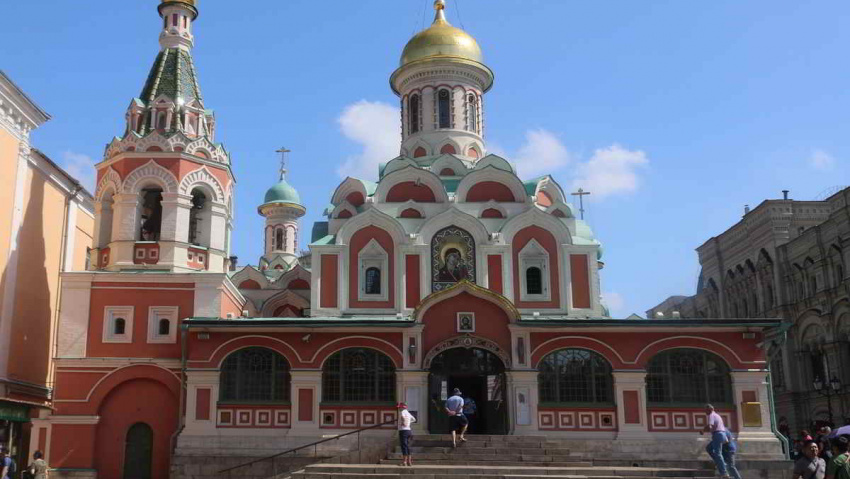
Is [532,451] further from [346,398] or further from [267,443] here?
[267,443]

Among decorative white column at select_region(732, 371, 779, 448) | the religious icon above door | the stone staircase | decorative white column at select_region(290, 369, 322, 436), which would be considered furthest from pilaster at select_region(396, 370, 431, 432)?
decorative white column at select_region(732, 371, 779, 448)

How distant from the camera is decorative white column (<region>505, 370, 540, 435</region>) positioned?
21.1 metres

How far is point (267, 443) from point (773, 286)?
24211mm

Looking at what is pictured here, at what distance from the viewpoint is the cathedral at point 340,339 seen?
21.2 metres

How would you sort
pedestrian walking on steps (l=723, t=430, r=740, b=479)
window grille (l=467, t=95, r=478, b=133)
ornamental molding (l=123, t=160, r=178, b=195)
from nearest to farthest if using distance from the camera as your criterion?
1. pedestrian walking on steps (l=723, t=430, r=740, b=479)
2. ornamental molding (l=123, t=160, r=178, b=195)
3. window grille (l=467, t=95, r=478, b=133)

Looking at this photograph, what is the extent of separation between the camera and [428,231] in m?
24.6

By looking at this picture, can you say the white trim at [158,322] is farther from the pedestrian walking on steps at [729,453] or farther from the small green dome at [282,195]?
the small green dome at [282,195]

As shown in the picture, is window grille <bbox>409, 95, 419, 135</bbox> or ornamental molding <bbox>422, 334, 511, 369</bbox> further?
window grille <bbox>409, 95, 419, 135</bbox>

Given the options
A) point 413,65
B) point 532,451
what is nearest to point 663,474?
point 532,451

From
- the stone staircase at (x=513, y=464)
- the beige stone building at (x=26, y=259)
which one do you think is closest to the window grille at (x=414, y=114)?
the beige stone building at (x=26, y=259)

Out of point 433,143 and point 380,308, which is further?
point 433,143

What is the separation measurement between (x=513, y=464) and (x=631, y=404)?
410cm

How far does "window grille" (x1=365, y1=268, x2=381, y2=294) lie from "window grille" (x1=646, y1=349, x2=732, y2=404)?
7.41m

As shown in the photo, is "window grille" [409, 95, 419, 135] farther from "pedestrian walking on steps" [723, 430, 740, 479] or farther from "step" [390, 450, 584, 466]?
"pedestrian walking on steps" [723, 430, 740, 479]
